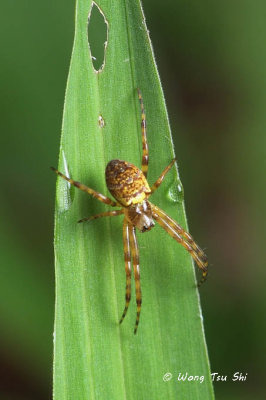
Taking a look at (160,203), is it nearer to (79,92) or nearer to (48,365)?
(79,92)

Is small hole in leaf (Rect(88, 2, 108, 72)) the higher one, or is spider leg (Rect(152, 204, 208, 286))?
small hole in leaf (Rect(88, 2, 108, 72))

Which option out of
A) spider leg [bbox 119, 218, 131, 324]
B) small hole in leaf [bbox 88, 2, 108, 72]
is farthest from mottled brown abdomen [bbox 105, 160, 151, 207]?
small hole in leaf [bbox 88, 2, 108, 72]

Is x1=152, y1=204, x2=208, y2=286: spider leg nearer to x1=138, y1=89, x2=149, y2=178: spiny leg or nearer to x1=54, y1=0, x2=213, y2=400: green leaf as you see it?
x1=54, y1=0, x2=213, y2=400: green leaf

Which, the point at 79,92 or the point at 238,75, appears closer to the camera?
the point at 79,92

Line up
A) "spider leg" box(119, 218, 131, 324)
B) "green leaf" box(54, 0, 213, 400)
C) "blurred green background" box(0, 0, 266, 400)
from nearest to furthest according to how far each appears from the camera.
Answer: "green leaf" box(54, 0, 213, 400)
"spider leg" box(119, 218, 131, 324)
"blurred green background" box(0, 0, 266, 400)

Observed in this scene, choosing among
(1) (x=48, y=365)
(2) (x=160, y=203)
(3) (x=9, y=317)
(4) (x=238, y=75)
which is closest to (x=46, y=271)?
(3) (x=9, y=317)

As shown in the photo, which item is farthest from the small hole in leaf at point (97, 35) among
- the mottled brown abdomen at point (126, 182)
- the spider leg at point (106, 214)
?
the spider leg at point (106, 214)

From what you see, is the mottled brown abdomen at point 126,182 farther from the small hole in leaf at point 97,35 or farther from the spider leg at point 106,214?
the small hole in leaf at point 97,35
